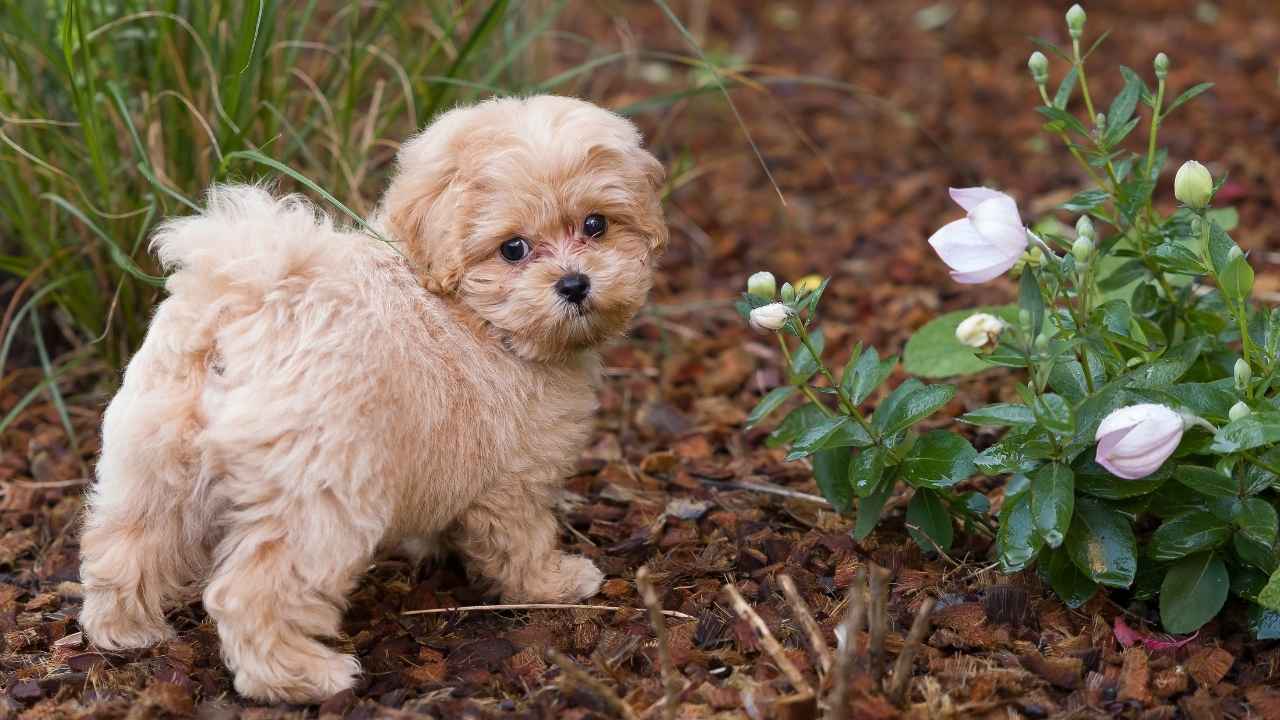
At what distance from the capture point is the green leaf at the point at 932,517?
3111 mm

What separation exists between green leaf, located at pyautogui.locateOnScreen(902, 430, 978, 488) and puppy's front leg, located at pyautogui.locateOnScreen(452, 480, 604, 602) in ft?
2.61

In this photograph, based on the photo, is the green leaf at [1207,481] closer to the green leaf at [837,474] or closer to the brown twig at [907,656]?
the brown twig at [907,656]

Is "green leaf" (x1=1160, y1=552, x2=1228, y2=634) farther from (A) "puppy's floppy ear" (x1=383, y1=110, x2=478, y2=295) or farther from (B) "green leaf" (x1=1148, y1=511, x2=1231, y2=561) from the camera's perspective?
(A) "puppy's floppy ear" (x1=383, y1=110, x2=478, y2=295)

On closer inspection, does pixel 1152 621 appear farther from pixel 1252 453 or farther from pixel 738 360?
pixel 738 360

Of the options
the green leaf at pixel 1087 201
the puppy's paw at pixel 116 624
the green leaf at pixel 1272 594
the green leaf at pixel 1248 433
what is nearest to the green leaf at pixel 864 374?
the green leaf at pixel 1087 201

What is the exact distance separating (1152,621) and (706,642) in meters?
1.02

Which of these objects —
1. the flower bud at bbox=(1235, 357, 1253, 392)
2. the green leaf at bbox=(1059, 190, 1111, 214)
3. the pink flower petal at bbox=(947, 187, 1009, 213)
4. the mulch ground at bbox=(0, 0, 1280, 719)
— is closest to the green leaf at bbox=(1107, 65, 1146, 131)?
the green leaf at bbox=(1059, 190, 1111, 214)

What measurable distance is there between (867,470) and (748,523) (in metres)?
0.61

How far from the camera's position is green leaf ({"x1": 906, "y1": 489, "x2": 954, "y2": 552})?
3.11 metres

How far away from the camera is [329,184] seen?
414 cm

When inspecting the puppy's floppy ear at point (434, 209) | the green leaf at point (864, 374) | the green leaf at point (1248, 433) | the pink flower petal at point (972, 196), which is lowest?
the green leaf at point (864, 374)

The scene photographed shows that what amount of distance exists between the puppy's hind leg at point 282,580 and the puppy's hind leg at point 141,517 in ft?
0.51

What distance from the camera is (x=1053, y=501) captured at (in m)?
2.70

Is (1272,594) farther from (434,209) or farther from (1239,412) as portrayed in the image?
(434,209)
